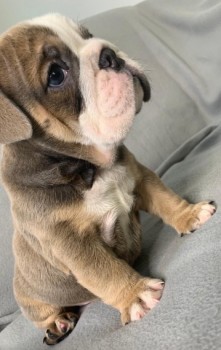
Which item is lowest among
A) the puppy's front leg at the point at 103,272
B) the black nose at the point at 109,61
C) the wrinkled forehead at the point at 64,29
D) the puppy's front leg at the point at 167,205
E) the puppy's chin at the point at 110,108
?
the puppy's front leg at the point at 103,272

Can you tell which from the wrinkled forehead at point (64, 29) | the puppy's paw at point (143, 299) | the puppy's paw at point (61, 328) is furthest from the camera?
the puppy's paw at point (61, 328)

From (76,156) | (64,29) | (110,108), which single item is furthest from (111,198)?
(64,29)

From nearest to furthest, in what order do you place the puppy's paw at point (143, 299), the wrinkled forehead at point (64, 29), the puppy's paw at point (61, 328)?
the puppy's paw at point (143, 299) → the wrinkled forehead at point (64, 29) → the puppy's paw at point (61, 328)

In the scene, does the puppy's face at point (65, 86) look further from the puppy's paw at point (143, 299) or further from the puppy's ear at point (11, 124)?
the puppy's paw at point (143, 299)

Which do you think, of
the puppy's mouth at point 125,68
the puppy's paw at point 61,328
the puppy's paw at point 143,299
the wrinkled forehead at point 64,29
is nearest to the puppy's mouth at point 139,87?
the puppy's mouth at point 125,68

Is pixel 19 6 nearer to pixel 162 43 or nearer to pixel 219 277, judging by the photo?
pixel 162 43

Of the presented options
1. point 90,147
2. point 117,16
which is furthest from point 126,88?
point 117,16

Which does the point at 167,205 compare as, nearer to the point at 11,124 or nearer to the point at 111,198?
the point at 111,198
